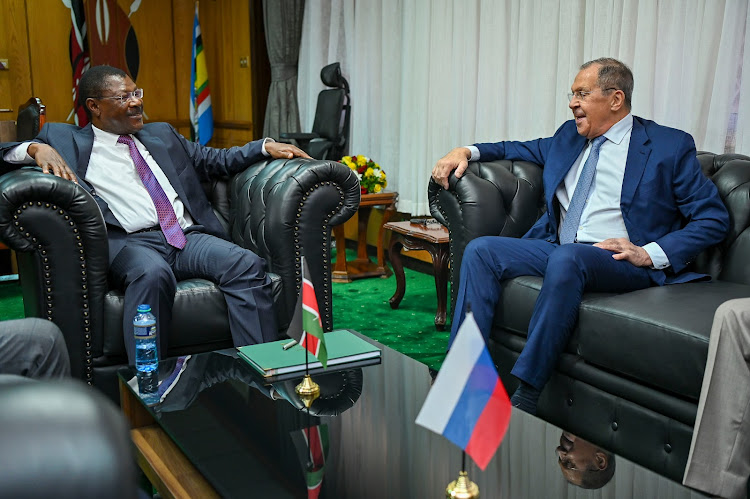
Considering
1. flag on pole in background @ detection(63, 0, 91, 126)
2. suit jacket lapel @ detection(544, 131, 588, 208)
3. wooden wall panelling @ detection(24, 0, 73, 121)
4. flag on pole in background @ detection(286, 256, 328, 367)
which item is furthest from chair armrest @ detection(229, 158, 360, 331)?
wooden wall panelling @ detection(24, 0, 73, 121)

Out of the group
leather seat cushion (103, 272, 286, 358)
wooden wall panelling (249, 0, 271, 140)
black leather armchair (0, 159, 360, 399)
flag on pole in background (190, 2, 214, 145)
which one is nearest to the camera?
black leather armchair (0, 159, 360, 399)

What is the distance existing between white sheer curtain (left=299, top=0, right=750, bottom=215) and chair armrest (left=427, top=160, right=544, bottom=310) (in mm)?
824

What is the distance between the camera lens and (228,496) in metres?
1.38

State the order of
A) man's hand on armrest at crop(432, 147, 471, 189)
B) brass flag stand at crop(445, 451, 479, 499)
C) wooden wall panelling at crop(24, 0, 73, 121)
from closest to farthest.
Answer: brass flag stand at crop(445, 451, 479, 499) → man's hand on armrest at crop(432, 147, 471, 189) → wooden wall panelling at crop(24, 0, 73, 121)

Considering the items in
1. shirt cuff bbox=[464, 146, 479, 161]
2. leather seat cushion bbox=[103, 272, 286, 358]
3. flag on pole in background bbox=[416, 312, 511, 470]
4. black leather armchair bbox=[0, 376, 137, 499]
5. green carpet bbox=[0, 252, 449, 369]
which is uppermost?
black leather armchair bbox=[0, 376, 137, 499]

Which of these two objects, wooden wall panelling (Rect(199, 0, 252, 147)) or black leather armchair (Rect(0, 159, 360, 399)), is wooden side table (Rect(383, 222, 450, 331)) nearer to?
black leather armchair (Rect(0, 159, 360, 399))

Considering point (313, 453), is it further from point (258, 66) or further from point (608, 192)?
point (258, 66)

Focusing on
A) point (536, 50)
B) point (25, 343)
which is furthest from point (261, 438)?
point (536, 50)

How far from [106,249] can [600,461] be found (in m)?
1.70

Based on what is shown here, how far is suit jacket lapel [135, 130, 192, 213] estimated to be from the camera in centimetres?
294

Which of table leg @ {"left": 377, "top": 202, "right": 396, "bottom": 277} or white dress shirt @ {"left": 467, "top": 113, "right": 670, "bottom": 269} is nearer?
white dress shirt @ {"left": 467, "top": 113, "right": 670, "bottom": 269}

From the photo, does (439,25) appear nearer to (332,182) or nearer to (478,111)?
(478,111)

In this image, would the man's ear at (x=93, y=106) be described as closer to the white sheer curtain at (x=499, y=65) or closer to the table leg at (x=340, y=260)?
the table leg at (x=340, y=260)

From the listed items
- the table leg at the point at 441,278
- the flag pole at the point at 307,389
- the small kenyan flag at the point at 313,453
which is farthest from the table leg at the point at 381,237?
the small kenyan flag at the point at 313,453
